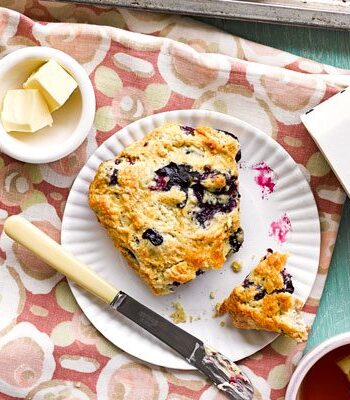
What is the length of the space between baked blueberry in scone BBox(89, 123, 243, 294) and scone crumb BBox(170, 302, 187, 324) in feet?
0.43

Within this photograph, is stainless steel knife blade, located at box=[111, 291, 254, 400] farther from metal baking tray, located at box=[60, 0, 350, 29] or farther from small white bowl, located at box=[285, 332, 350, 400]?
metal baking tray, located at box=[60, 0, 350, 29]

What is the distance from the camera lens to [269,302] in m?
1.85

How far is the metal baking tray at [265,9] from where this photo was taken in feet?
6.24

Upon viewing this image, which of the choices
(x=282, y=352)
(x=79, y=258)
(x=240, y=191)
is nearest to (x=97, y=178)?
(x=79, y=258)

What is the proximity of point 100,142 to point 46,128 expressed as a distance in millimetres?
133

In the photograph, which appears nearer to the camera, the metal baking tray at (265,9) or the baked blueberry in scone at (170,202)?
the baked blueberry in scone at (170,202)

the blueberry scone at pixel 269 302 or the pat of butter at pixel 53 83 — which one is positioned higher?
the pat of butter at pixel 53 83

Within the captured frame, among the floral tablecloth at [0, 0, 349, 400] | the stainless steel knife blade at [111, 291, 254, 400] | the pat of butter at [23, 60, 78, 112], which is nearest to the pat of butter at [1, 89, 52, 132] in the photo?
the pat of butter at [23, 60, 78, 112]

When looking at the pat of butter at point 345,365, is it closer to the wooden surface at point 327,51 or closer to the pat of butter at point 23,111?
the wooden surface at point 327,51

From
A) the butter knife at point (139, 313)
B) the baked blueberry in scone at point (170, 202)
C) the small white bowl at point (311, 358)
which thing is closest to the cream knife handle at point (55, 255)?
the butter knife at point (139, 313)

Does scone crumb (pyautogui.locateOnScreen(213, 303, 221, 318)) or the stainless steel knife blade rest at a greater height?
scone crumb (pyautogui.locateOnScreen(213, 303, 221, 318))

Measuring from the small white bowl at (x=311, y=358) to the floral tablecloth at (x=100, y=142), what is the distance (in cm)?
12

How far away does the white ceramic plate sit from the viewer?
1914mm

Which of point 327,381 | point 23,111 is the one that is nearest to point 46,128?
point 23,111
